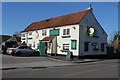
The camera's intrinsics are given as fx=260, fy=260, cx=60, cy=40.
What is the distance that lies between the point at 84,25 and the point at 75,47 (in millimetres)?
3851

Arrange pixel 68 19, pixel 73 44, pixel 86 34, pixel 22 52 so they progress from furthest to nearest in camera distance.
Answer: pixel 68 19, pixel 86 34, pixel 73 44, pixel 22 52

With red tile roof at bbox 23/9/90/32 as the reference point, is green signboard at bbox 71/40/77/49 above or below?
below

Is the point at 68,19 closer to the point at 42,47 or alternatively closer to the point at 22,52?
the point at 42,47

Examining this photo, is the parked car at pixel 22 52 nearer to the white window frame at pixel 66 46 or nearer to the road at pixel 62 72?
the white window frame at pixel 66 46

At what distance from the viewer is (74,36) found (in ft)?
130

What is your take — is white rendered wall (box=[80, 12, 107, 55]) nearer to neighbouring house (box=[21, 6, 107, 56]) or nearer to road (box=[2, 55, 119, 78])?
neighbouring house (box=[21, 6, 107, 56])

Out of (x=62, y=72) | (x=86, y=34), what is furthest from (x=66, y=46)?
(x=62, y=72)

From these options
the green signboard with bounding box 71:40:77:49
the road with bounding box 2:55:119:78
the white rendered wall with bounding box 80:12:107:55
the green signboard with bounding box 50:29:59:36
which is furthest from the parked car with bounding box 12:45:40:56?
the road with bounding box 2:55:119:78

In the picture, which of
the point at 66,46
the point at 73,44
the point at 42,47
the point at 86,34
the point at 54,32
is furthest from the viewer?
the point at 42,47

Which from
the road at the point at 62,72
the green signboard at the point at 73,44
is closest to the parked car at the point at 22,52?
the green signboard at the point at 73,44

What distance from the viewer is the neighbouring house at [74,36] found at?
39594 millimetres

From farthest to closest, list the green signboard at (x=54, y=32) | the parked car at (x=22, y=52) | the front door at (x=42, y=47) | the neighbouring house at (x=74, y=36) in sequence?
1. the front door at (x=42, y=47)
2. the green signboard at (x=54, y=32)
3. the neighbouring house at (x=74, y=36)
4. the parked car at (x=22, y=52)

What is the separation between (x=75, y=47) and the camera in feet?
129

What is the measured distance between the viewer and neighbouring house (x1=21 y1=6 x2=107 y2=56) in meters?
Result: 39.6
